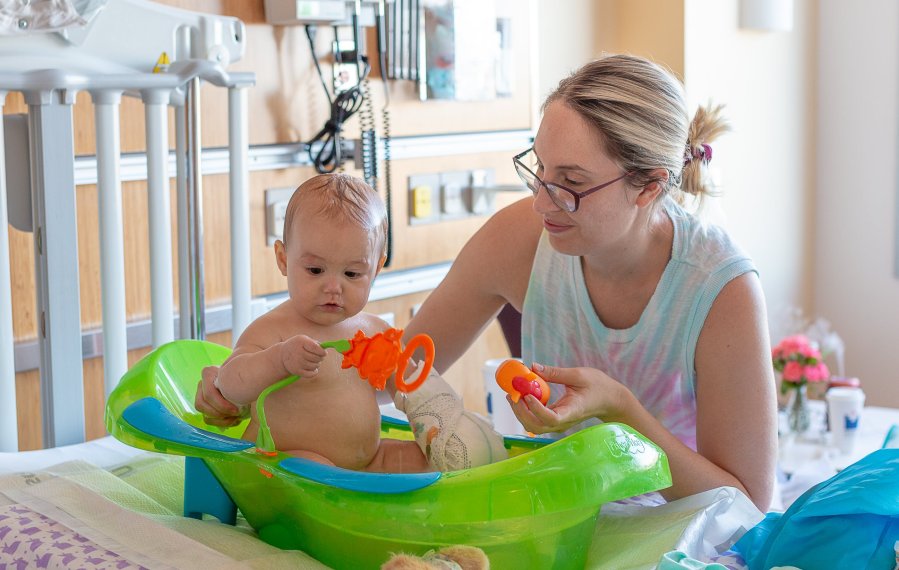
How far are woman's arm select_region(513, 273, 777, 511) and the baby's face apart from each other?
326 mm

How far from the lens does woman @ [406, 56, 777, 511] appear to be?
50.2 inches

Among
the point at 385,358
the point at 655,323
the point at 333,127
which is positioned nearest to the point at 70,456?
the point at 385,358

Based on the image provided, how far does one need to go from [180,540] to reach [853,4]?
10.5 feet

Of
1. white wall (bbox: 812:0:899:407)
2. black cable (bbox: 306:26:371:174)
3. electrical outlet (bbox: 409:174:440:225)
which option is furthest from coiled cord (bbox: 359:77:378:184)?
white wall (bbox: 812:0:899:407)

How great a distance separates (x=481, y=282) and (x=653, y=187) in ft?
1.08

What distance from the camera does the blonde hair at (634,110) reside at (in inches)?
50.1

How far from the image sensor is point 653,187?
4.36 ft

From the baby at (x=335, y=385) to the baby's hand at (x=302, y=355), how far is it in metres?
0.03

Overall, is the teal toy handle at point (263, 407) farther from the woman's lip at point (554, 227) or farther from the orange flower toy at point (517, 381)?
the woman's lip at point (554, 227)

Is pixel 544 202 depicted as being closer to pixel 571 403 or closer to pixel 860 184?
pixel 571 403

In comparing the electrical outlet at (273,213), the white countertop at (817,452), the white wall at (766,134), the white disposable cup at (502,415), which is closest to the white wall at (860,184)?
the white wall at (766,134)

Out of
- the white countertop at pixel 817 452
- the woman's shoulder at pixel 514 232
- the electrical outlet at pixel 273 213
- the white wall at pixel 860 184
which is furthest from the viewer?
the white wall at pixel 860 184

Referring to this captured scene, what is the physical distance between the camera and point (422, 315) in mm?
1582

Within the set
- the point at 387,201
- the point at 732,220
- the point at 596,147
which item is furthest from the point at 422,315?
the point at 732,220
